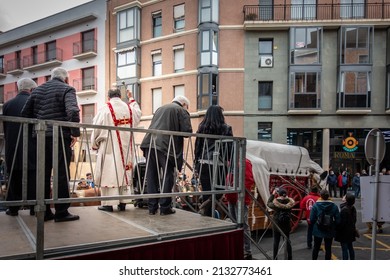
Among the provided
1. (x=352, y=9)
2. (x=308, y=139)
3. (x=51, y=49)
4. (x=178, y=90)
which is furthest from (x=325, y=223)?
(x=352, y=9)

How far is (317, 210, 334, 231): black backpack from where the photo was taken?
3750mm

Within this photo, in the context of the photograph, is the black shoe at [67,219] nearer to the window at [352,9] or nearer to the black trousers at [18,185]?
the black trousers at [18,185]

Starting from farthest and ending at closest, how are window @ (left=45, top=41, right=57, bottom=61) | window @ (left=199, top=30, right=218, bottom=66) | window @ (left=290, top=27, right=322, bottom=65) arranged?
window @ (left=290, top=27, right=322, bottom=65) < window @ (left=199, top=30, right=218, bottom=66) < window @ (left=45, top=41, right=57, bottom=61)

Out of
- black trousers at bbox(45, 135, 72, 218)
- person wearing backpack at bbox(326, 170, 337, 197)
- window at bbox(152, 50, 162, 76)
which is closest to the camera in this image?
black trousers at bbox(45, 135, 72, 218)

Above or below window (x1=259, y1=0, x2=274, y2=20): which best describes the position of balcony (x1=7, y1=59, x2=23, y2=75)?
below

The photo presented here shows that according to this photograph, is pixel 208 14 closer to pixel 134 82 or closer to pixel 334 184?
pixel 134 82

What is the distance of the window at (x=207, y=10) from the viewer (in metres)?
11.0

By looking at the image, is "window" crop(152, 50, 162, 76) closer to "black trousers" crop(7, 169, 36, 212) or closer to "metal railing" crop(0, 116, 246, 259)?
"metal railing" crop(0, 116, 246, 259)

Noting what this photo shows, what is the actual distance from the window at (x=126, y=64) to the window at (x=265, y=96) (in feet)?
17.6

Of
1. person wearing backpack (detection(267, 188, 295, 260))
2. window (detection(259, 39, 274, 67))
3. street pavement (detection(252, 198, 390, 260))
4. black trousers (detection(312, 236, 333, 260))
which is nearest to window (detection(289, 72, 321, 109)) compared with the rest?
window (detection(259, 39, 274, 67))

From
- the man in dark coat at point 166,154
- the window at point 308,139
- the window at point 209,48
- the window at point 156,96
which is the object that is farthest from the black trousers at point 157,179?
the window at point 308,139

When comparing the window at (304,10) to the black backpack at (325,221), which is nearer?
the black backpack at (325,221)

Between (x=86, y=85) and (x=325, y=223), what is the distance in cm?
833

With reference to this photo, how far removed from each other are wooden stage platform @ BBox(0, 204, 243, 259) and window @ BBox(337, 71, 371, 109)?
450 inches
